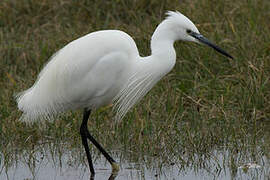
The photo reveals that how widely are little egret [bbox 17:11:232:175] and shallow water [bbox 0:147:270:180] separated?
0.56ft

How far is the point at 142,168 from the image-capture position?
5566mm

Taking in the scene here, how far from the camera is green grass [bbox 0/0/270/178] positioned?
19.6 ft

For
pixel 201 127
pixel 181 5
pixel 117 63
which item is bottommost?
pixel 201 127

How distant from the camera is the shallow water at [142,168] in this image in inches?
213

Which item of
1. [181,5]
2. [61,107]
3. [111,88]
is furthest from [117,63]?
[181,5]

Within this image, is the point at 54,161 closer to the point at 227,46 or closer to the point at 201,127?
the point at 201,127

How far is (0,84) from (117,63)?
2.32m

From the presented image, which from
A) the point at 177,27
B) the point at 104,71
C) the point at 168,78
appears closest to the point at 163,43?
the point at 177,27

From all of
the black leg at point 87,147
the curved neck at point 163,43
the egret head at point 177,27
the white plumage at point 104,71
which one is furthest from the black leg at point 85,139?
the egret head at point 177,27

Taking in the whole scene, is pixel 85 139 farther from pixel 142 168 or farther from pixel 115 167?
pixel 142 168

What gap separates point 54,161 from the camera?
5.83m

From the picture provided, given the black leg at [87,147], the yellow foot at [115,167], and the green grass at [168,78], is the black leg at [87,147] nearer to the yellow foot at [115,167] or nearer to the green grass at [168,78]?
the yellow foot at [115,167]

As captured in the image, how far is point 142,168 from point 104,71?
0.87 m

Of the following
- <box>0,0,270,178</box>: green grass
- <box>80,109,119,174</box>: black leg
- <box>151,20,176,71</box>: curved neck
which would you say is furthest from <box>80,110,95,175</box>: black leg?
<box>151,20,176,71</box>: curved neck
